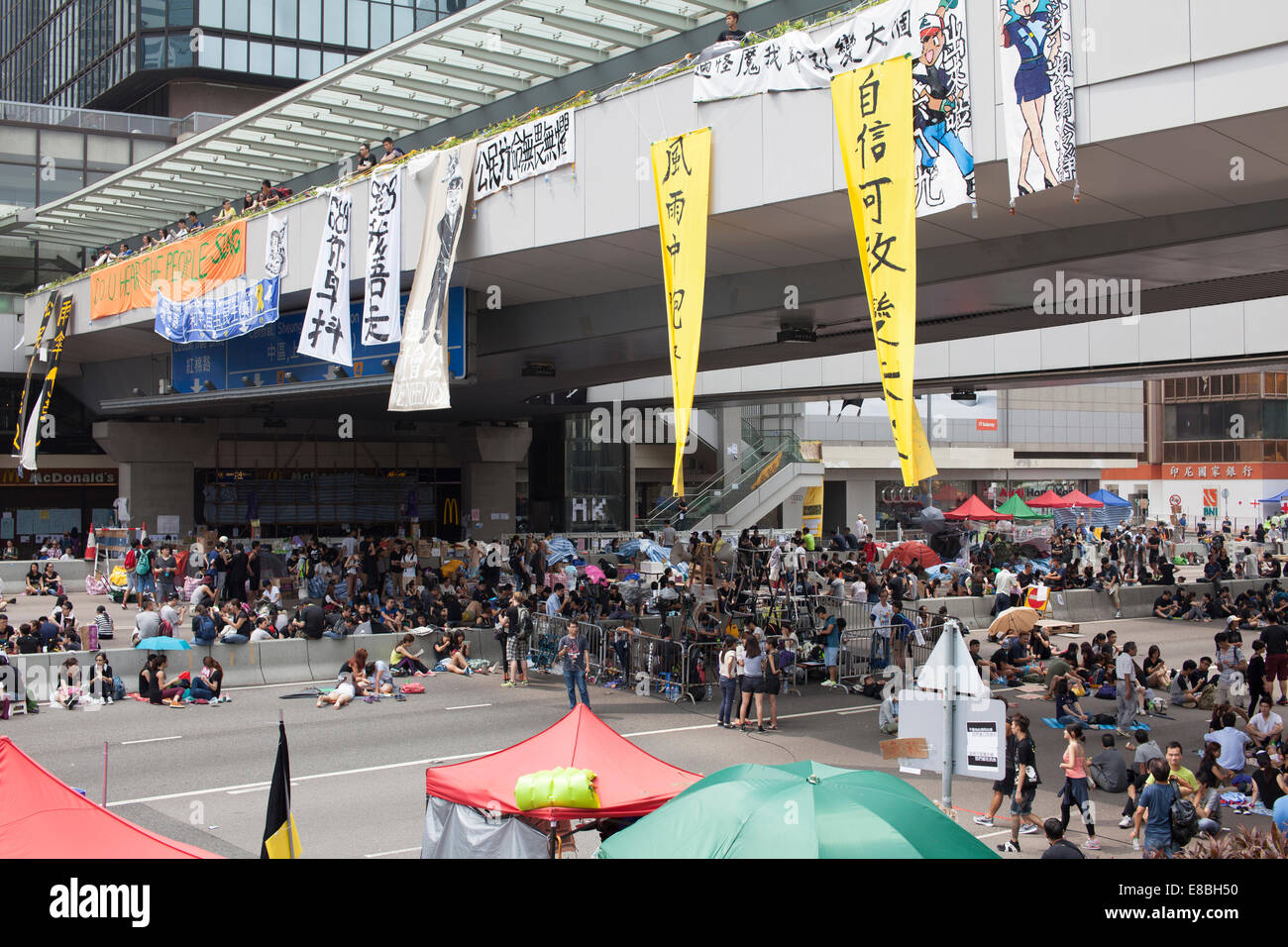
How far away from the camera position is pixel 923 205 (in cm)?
1252

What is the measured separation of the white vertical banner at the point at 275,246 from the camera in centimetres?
2238

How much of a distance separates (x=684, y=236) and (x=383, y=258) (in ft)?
24.5

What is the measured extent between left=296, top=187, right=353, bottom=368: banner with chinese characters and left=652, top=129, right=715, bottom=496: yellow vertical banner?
8077 mm

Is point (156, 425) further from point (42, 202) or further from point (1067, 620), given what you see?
point (1067, 620)

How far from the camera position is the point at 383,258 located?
1969 centimetres

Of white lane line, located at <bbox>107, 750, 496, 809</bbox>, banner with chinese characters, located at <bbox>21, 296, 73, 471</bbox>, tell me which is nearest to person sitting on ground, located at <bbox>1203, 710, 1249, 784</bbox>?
white lane line, located at <bbox>107, 750, 496, 809</bbox>

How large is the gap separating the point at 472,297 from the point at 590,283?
2.55m

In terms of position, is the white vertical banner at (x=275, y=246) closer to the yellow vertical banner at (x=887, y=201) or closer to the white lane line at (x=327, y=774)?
the white lane line at (x=327, y=774)

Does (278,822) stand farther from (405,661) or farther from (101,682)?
(405,661)

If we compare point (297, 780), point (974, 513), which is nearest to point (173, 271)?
point (297, 780)

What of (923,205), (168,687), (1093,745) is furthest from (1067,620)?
(168,687)

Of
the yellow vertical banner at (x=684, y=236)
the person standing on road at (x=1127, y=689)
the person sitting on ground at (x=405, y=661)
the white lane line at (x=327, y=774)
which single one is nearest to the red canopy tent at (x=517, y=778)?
the white lane line at (x=327, y=774)

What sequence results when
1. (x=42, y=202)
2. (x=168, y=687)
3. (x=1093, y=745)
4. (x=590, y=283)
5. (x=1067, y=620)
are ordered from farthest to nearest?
(x=42, y=202), (x=1067, y=620), (x=590, y=283), (x=168, y=687), (x=1093, y=745)

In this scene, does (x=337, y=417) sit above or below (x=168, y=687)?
above
